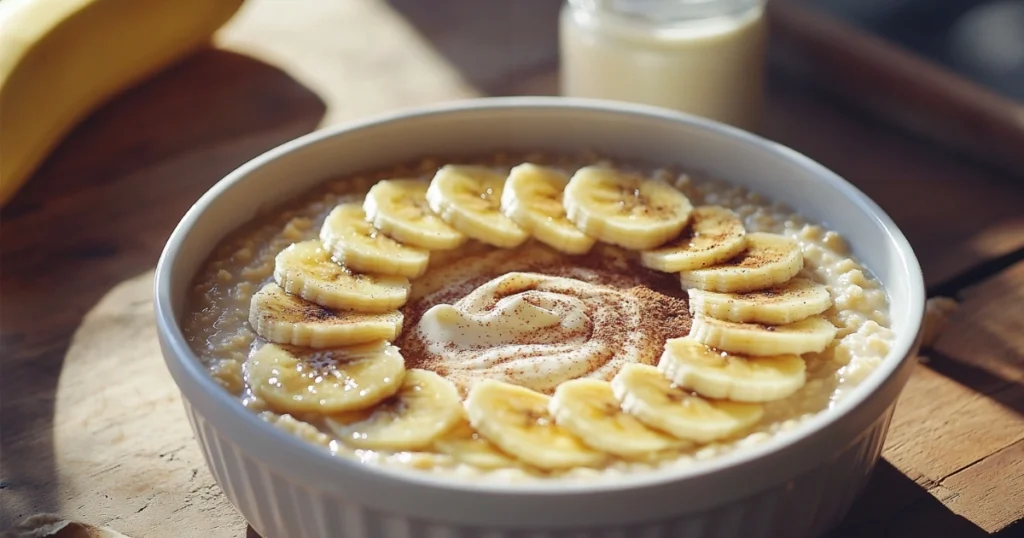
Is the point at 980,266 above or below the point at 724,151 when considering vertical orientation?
below

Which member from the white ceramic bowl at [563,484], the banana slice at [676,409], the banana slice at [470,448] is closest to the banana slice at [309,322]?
the white ceramic bowl at [563,484]

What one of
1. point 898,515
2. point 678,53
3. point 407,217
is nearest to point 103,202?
point 407,217

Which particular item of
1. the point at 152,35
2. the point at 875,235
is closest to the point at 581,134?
the point at 875,235

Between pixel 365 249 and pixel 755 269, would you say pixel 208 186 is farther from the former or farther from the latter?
pixel 755 269

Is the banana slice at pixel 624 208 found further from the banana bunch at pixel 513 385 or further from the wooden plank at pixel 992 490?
the wooden plank at pixel 992 490

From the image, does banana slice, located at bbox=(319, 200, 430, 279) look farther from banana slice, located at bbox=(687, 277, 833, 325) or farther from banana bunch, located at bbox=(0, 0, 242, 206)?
banana bunch, located at bbox=(0, 0, 242, 206)

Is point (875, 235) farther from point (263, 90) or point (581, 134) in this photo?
point (263, 90)
